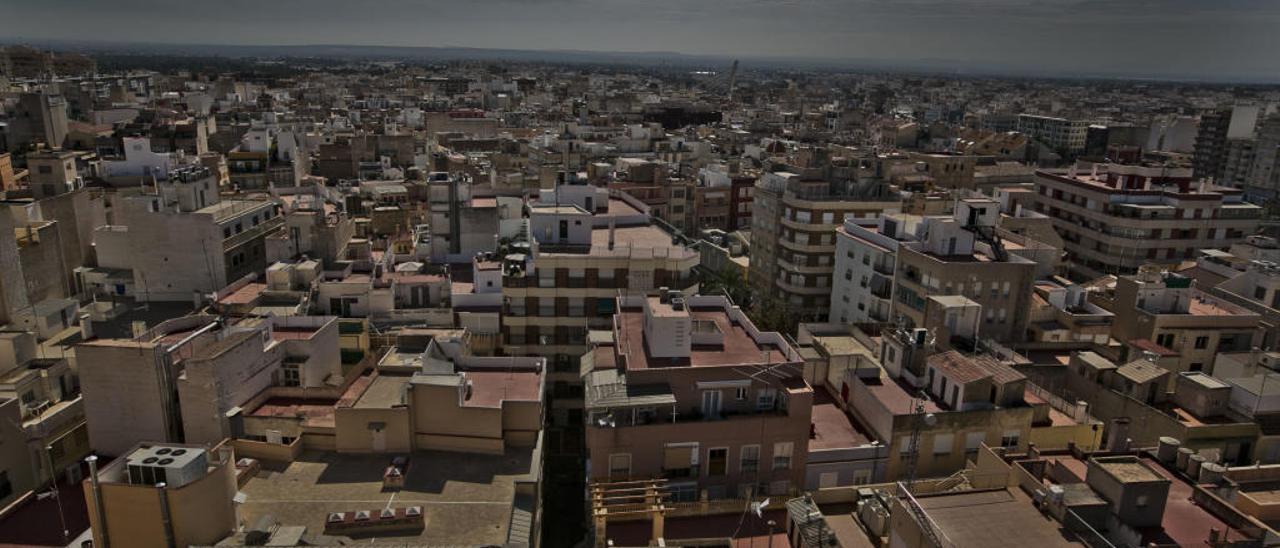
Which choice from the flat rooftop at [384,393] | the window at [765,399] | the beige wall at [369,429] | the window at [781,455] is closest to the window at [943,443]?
the window at [781,455]

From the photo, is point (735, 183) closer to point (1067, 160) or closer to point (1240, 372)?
point (1240, 372)

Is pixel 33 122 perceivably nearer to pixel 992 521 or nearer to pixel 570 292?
pixel 570 292

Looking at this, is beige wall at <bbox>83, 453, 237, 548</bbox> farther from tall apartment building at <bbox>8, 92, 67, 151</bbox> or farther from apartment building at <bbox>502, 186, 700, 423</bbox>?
tall apartment building at <bbox>8, 92, 67, 151</bbox>

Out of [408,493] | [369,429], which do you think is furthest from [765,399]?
[369,429]

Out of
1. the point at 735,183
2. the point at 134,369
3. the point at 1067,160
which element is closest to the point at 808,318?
the point at 735,183

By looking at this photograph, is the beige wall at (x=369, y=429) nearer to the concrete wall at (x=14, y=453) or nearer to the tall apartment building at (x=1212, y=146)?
the concrete wall at (x=14, y=453)

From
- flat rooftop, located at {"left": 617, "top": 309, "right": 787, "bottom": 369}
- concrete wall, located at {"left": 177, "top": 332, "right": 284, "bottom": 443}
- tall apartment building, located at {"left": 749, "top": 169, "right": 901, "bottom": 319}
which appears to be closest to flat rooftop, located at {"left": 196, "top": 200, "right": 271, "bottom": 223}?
concrete wall, located at {"left": 177, "top": 332, "right": 284, "bottom": 443}
